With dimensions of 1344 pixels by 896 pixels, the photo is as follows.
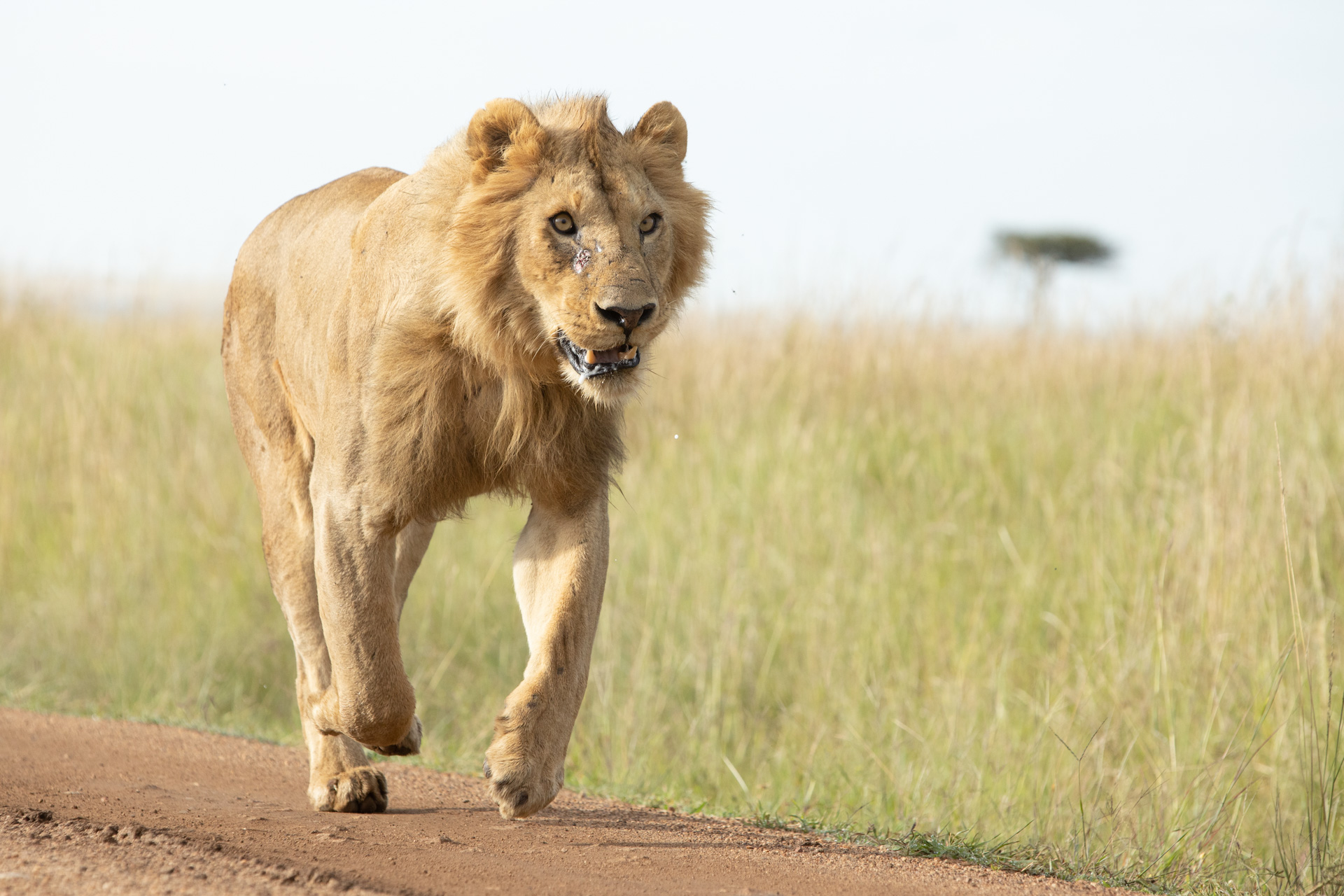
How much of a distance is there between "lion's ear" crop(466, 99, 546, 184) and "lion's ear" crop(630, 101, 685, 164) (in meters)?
0.31

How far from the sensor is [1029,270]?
9.90 meters

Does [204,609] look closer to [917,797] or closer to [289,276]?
[289,276]

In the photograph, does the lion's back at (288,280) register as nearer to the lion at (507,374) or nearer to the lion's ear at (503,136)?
the lion at (507,374)

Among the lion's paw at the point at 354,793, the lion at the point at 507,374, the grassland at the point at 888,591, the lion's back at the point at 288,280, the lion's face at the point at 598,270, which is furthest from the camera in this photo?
the grassland at the point at 888,591

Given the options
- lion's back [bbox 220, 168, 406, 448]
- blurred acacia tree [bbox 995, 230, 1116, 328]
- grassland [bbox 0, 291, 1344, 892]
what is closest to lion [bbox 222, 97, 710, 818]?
lion's back [bbox 220, 168, 406, 448]

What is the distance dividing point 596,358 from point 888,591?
385 centimetres

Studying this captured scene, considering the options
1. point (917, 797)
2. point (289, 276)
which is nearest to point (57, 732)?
point (289, 276)

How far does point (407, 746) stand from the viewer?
3.42 meters

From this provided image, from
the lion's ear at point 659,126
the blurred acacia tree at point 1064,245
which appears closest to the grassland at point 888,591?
the lion's ear at point 659,126

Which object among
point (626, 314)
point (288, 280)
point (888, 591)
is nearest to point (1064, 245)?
point (888, 591)

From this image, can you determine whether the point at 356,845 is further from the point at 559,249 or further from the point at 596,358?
the point at 559,249

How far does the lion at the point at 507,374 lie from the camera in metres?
3.05

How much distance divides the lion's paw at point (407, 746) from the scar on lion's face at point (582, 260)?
1286 mm

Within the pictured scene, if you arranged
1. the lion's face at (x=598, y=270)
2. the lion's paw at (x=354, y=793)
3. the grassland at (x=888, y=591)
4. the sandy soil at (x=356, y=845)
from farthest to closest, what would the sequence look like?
1. the grassland at (x=888, y=591)
2. the lion's paw at (x=354, y=793)
3. the lion's face at (x=598, y=270)
4. the sandy soil at (x=356, y=845)
